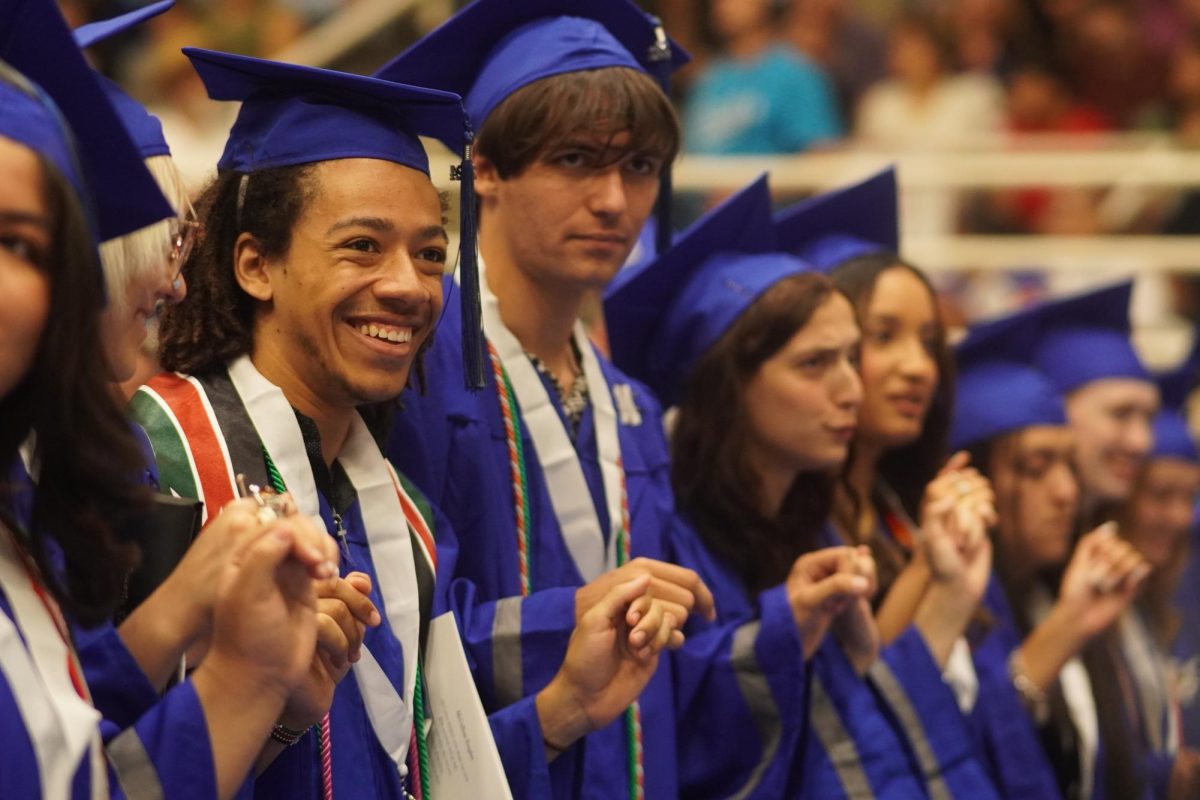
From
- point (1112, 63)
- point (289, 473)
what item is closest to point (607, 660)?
point (289, 473)

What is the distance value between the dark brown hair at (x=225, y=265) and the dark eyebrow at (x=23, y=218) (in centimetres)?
74

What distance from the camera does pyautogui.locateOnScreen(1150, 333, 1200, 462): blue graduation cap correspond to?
5.00 m

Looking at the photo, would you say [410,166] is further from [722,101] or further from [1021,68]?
[1021,68]

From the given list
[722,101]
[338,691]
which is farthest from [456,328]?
[722,101]

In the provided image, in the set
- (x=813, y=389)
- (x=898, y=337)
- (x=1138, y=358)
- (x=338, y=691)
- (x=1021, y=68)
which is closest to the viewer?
(x=338, y=691)

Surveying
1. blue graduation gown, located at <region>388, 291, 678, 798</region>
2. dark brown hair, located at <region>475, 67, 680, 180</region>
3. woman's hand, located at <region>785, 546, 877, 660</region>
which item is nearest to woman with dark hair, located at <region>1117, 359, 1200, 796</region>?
woman's hand, located at <region>785, 546, 877, 660</region>

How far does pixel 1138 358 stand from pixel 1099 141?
2.64 m

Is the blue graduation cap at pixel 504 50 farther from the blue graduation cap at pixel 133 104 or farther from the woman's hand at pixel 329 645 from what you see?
the woman's hand at pixel 329 645

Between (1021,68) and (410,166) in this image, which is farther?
(1021,68)

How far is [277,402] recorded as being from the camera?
2342mm

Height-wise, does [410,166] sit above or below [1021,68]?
below

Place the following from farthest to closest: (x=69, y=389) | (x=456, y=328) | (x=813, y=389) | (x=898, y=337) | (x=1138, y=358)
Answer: (x=1138, y=358)
(x=898, y=337)
(x=813, y=389)
(x=456, y=328)
(x=69, y=389)

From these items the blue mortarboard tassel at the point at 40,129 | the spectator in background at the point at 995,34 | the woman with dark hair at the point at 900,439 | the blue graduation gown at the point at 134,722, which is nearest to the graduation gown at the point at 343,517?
the blue graduation gown at the point at 134,722

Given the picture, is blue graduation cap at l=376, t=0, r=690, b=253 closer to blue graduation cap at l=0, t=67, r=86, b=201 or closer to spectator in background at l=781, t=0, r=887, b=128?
blue graduation cap at l=0, t=67, r=86, b=201
